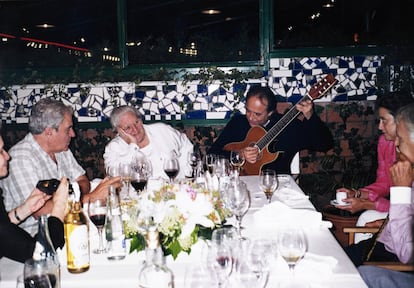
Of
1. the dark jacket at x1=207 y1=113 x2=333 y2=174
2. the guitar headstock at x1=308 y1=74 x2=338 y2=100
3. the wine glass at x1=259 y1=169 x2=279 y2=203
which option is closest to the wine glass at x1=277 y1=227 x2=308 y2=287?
the wine glass at x1=259 y1=169 x2=279 y2=203

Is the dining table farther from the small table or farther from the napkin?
the small table

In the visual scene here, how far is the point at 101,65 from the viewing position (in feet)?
15.5

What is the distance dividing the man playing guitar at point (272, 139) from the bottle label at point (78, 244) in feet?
7.25

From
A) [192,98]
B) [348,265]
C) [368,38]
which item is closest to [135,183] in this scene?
[348,265]

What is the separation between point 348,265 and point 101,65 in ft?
12.3

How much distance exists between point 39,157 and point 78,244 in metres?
1.33

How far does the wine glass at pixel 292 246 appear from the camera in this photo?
1.49 m

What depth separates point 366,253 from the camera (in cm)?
242

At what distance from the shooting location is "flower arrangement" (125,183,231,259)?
1.60 metres

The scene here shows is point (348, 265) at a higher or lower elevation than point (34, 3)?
lower

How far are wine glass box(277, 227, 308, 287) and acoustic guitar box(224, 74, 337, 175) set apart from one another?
2.12 metres

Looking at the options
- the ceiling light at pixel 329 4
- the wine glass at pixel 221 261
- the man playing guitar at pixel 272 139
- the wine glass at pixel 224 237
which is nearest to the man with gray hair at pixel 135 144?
the man playing guitar at pixel 272 139

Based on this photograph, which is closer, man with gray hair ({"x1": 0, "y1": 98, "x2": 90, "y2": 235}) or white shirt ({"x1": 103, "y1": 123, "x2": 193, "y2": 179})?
man with gray hair ({"x1": 0, "y1": 98, "x2": 90, "y2": 235})

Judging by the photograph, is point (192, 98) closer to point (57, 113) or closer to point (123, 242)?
point (57, 113)
